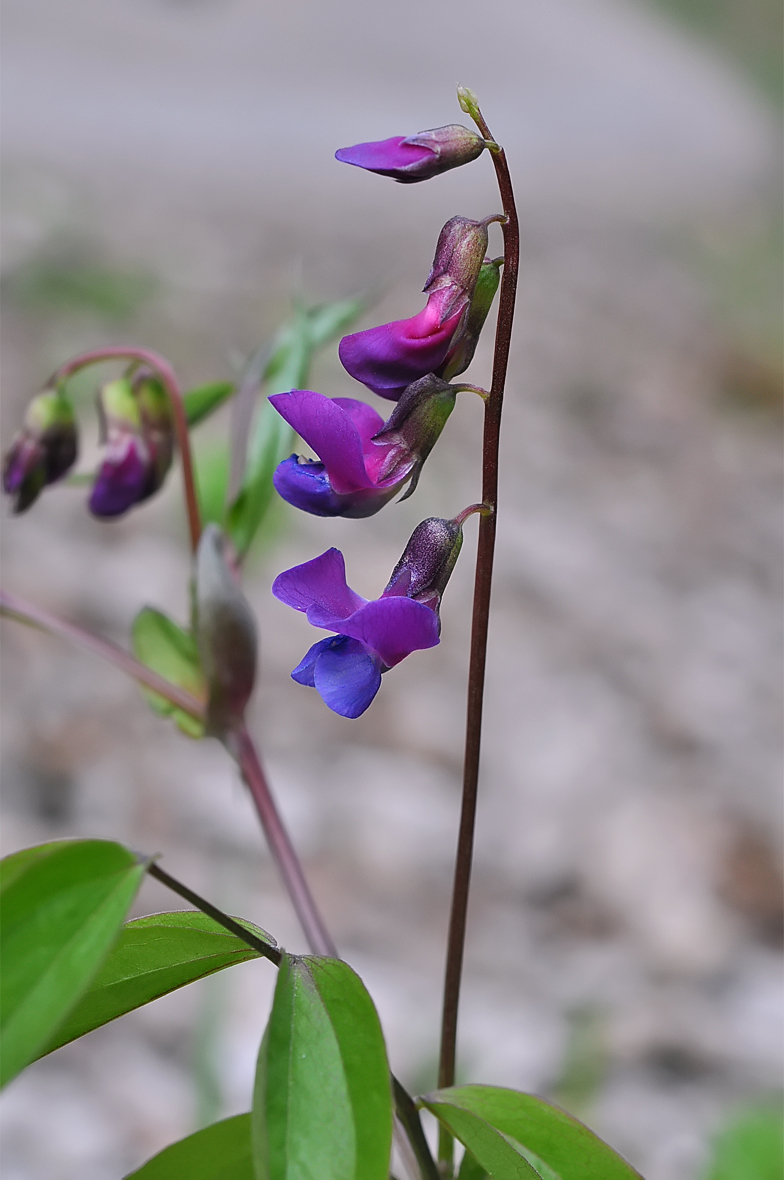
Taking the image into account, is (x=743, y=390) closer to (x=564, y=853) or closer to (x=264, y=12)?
(x=564, y=853)

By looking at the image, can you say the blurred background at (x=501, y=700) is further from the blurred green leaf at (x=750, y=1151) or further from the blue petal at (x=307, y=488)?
the blue petal at (x=307, y=488)

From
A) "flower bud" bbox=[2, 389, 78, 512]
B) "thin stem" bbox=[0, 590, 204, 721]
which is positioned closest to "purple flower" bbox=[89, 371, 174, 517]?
"flower bud" bbox=[2, 389, 78, 512]

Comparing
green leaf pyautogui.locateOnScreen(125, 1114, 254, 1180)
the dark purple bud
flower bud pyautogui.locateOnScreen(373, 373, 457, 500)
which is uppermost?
the dark purple bud

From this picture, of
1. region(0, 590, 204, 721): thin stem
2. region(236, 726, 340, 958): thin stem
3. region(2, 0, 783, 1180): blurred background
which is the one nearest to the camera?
region(236, 726, 340, 958): thin stem

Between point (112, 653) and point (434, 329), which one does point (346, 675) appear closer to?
point (434, 329)

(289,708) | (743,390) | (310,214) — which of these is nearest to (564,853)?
(289,708)

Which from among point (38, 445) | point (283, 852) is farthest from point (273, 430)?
point (283, 852)

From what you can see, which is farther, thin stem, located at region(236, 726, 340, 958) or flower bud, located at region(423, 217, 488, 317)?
thin stem, located at region(236, 726, 340, 958)

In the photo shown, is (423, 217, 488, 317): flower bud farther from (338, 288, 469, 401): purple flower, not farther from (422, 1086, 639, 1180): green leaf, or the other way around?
(422, 1086, 639, 1180): green leaf
